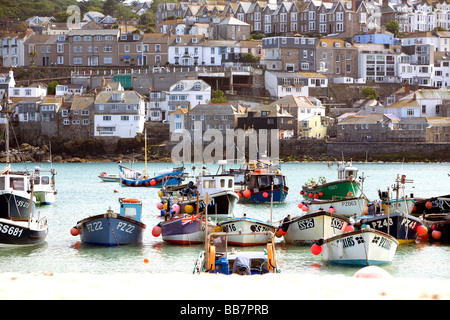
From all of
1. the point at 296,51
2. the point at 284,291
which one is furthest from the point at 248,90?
the point at 284,291

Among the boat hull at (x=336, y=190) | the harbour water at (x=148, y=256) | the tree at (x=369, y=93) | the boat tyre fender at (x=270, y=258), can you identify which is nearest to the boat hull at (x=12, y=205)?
the harbour water at (x=148, y=256)

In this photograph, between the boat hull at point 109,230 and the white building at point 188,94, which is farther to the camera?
the white building at point 188,94

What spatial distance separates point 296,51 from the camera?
99.6 m

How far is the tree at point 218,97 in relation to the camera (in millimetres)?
88438

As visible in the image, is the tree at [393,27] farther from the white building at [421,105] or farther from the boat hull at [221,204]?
the boat hull at [221,204]

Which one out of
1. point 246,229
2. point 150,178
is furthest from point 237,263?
point 150,178

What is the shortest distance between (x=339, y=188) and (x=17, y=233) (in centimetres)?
1698

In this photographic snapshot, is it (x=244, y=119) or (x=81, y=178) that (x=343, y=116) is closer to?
(x=244, y=119)

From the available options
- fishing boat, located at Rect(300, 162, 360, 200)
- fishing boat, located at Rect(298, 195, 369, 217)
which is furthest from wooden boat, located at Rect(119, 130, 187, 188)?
fishing boat, located at Rect(298, 195, 369, 217)

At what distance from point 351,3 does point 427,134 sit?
37.6m

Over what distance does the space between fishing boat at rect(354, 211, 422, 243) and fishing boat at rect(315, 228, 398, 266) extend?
7.38 feet

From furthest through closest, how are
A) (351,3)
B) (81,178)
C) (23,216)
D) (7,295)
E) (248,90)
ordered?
(351,3)
(248,90)
(81,178)
(23,216)
(7,295)

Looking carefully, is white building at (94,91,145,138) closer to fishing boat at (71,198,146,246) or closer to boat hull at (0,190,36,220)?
boat hull at (0,190,36,220)

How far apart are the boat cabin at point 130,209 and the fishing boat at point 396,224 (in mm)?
6258
